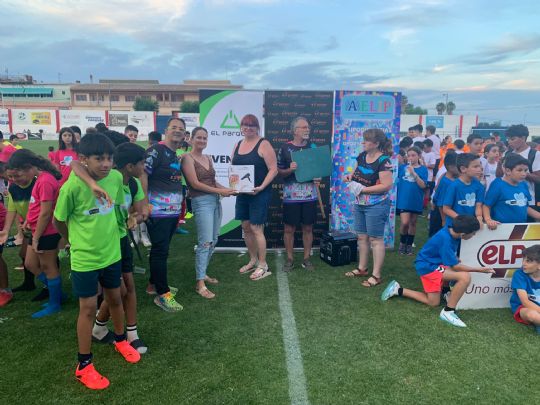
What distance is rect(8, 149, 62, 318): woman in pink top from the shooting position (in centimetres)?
368

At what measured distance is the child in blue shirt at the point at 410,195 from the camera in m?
6.33

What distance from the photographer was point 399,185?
6.56 meters

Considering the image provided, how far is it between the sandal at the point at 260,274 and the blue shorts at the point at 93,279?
7.53 feet

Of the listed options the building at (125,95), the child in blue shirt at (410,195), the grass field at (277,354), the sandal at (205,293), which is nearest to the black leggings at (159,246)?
the grass field at (277,354)

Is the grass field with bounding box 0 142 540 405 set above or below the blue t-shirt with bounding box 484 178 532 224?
below

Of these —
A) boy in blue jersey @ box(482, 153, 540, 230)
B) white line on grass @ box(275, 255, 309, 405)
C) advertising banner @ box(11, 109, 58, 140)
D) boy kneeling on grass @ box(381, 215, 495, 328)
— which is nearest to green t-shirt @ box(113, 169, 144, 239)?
white line on grass @ box(275, 255, 309, 405)

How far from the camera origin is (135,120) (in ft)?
132

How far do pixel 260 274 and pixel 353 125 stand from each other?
2.85 m

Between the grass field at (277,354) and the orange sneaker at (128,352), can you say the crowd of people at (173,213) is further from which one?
the grass field at (277,354)

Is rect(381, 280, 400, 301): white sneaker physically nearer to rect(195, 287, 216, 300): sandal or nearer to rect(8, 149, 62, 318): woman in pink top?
rect(195, 287, 216, 300): sandal

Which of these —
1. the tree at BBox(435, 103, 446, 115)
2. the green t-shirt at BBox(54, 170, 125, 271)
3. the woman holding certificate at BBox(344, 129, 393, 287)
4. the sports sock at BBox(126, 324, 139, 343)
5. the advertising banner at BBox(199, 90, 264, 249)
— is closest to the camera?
the green t-shirt at BBox(54, 170, 125, 271)

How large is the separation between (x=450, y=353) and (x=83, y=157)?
3310 millimetres

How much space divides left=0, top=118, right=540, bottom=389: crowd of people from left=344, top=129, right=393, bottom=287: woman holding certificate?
0.04 feet

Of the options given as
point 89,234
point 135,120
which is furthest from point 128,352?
point 135,120
